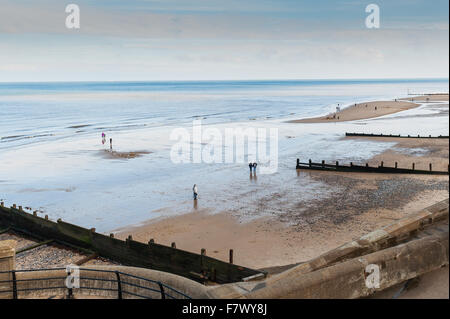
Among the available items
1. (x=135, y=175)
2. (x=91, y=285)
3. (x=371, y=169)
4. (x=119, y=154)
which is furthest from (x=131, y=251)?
(x=119, y=154)

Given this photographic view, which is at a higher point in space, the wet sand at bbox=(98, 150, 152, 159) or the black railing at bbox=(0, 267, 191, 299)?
the black railing at bbox=(0, 267, 191, 299)

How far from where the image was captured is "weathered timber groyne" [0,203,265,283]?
55.4ft

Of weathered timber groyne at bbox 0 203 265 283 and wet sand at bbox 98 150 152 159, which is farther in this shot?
wet sand at bbox 98 150 152 159

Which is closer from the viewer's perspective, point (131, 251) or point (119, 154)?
point (131, 251)

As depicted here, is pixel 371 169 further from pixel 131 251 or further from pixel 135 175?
pixel 131 251

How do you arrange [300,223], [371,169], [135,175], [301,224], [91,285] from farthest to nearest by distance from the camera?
1. [135,175]
2. [371,169]
3. [300,223]
4. [301,224]
5. [91,285]

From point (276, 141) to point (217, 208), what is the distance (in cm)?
3210

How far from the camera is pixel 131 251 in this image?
20.1m

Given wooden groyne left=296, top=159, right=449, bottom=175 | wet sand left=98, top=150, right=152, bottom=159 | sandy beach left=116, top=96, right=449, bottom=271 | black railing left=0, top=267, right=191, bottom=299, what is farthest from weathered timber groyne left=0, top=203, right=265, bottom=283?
wet sand left=98, top=150, right=152, bottom=159

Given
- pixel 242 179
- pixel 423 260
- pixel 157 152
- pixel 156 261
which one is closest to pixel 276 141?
pixel 157 152

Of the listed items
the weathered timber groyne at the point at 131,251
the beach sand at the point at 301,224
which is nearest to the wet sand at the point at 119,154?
the weathered timber groyne at the point at 131,251

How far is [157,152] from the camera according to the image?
5284cm

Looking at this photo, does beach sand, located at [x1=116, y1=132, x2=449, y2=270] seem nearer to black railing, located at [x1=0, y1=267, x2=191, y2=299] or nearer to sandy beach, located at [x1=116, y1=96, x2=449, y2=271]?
sandy beach, located at [x1=116, y1=96, x2=449, y2=271]

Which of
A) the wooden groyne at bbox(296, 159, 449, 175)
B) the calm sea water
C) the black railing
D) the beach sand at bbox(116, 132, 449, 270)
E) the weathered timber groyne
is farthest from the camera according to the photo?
the wooden groyne at bbox(296, 159, 449, 175)
